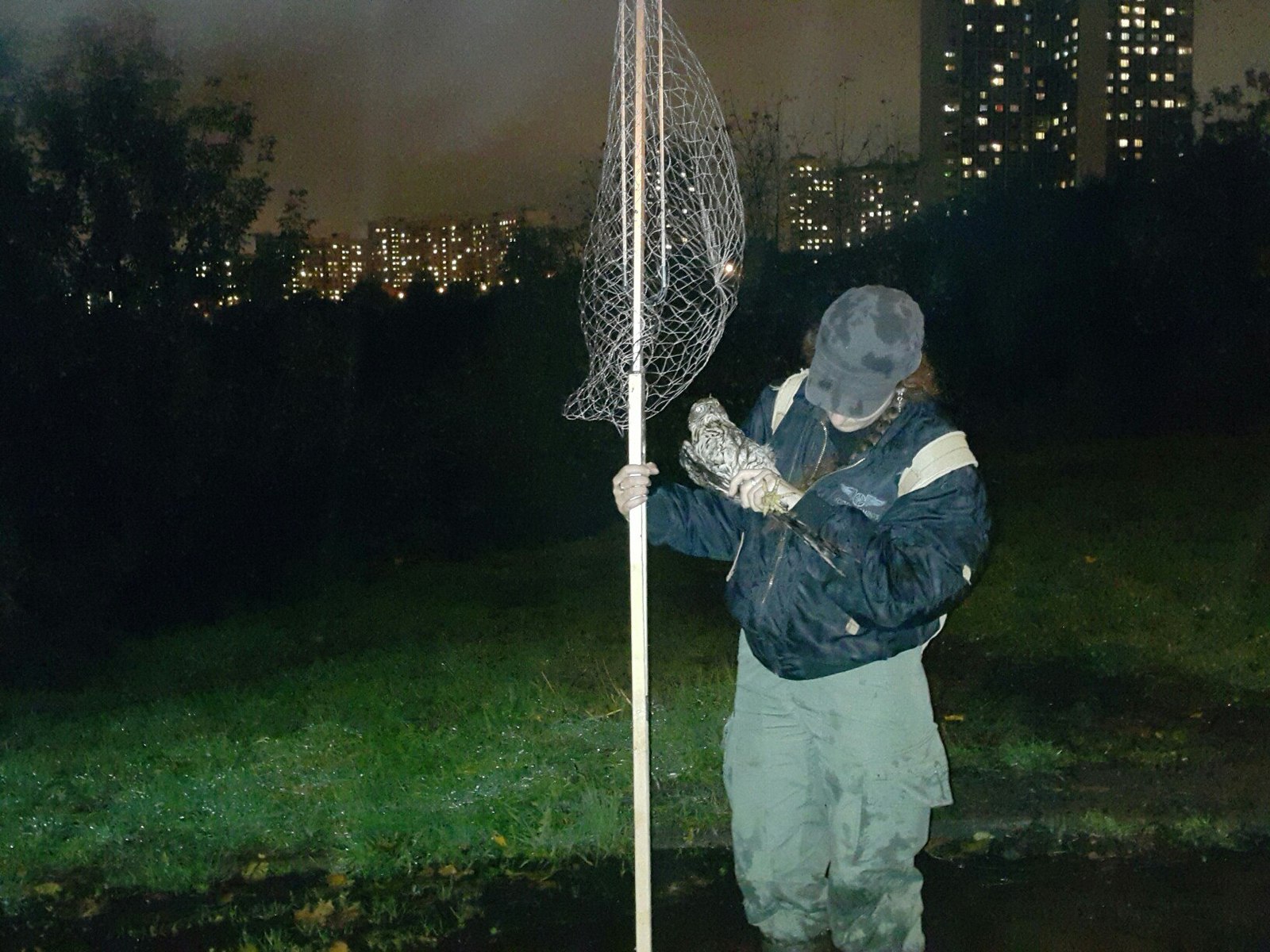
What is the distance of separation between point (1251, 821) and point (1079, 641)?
2.82m

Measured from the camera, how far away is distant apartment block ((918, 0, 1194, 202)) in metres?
17.9

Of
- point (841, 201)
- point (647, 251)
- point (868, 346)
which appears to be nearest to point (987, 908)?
point (868, 346)

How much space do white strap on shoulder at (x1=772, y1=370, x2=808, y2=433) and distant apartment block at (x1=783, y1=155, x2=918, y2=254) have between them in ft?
32.9

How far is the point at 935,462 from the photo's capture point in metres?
2.80

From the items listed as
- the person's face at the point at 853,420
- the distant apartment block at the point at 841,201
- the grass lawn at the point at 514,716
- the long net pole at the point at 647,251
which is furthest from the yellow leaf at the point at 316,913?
the distant apartment block at the point at 841,201

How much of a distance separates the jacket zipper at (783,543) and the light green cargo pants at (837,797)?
0.87 feet

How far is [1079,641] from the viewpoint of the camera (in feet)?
24.1

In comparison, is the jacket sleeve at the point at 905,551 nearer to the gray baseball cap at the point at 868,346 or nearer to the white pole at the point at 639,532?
the gray baseball cap at the point at 868,346

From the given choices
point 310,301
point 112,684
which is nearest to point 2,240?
point 310,301

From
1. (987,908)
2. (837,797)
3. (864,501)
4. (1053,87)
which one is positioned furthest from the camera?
(1053,87)

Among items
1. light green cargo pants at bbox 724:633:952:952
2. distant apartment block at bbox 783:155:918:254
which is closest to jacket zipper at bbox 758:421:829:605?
light green cargo pants at bbox 724:633:952:952

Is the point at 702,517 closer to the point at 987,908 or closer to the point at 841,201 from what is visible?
the point at 987,908

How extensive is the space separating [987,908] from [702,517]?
5.80 feet

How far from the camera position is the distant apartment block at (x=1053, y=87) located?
17938mm
